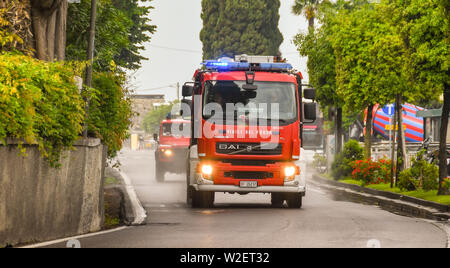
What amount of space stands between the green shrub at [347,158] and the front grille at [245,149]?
1558 cm

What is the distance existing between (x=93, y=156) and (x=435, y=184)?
39.5ft

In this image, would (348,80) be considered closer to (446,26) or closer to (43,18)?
(446,26)

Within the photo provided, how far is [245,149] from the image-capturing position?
61.2ft

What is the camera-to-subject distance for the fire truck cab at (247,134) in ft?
60.9

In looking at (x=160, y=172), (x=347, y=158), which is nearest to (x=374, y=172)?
(x=347, y=158)

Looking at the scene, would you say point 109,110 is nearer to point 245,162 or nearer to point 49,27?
point 49,27

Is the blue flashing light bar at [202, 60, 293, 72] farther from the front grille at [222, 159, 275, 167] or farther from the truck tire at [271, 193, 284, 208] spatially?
the truck tire at [271, 193, 284, 208]

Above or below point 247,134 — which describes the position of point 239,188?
below

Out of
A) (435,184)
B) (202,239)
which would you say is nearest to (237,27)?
(435,184)

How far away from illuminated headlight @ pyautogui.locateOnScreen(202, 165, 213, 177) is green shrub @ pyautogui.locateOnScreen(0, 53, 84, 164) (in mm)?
5579

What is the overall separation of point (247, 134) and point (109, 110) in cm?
325

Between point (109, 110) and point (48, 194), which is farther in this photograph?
point (109, 110)

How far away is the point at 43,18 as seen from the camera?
16594mm
